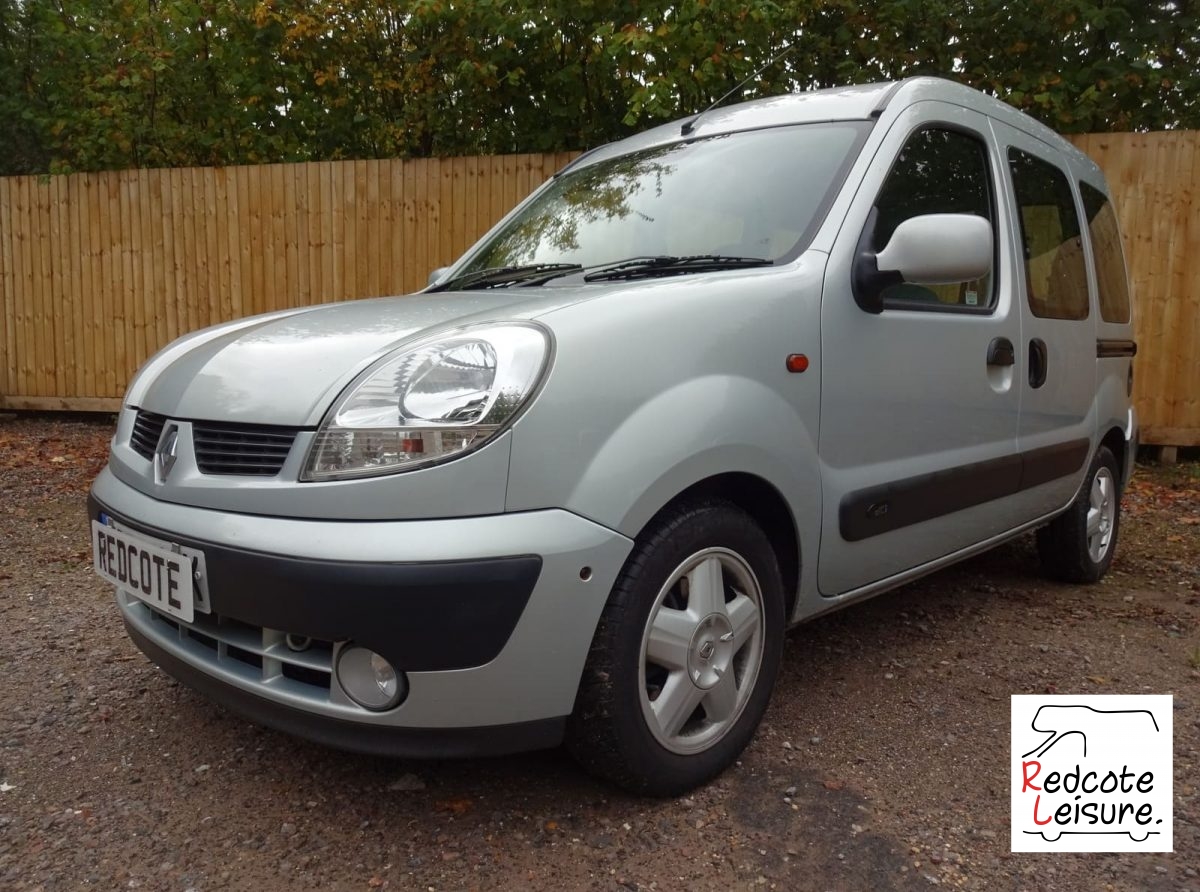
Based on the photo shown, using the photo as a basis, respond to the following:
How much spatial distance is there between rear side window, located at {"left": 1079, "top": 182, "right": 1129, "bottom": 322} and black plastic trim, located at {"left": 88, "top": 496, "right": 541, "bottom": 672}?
316cm

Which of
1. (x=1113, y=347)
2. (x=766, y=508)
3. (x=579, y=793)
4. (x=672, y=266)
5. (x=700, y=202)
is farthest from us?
(x=1113, y=347)

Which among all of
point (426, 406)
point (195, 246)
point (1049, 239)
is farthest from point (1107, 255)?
point (195, 246)

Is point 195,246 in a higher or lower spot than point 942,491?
higher

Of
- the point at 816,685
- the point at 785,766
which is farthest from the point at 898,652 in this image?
the point at 785,766

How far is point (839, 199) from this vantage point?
252cm

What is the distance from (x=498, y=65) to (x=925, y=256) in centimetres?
615

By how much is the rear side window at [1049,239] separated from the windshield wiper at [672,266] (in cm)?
135

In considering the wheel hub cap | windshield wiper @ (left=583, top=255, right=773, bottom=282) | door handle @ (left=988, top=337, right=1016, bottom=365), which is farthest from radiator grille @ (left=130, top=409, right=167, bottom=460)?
door handle @ (left=988, top=337, right=1016, bottom=365)

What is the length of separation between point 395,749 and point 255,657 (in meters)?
0.41

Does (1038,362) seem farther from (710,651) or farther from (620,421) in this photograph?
(620,421)

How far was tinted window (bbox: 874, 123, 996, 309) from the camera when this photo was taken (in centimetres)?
266

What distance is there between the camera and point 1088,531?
155 inches

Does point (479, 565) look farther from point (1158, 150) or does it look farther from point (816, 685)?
point (1158, 150)

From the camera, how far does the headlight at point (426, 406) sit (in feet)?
5.83
